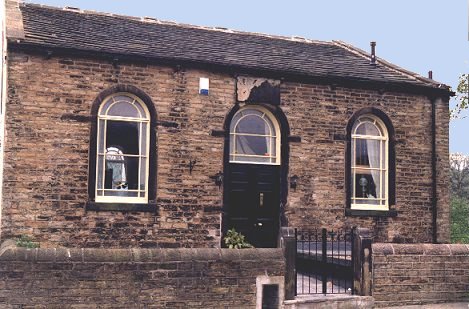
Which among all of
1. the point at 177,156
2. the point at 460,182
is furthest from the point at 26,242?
the point at 460,182

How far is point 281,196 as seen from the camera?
1456 centimetres

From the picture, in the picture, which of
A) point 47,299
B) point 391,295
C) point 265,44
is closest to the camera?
point 47,299

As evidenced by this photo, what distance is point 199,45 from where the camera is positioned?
50.4ft

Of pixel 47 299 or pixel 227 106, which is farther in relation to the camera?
pixel 227 106

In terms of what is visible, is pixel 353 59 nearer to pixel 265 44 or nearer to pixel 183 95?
pixel 265 44

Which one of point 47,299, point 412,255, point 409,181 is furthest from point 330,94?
point 47,299

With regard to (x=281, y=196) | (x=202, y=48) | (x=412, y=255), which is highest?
(x=202, y=48)

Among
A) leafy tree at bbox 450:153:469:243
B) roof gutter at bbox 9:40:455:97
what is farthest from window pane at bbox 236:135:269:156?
leafy tree at bbox 450:153:469:243

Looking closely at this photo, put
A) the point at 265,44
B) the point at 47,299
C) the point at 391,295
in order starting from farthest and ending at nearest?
the point at 265,44 < the point at 391,295 < the point at 47,299

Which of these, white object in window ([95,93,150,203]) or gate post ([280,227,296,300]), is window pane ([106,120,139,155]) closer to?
white object in window ([95,93,150,203])

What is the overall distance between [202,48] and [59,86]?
3793mm

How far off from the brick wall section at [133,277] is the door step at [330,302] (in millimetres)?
592

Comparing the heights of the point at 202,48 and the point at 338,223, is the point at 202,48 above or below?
above

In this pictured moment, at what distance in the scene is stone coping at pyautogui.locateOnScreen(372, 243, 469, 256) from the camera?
11258mm
